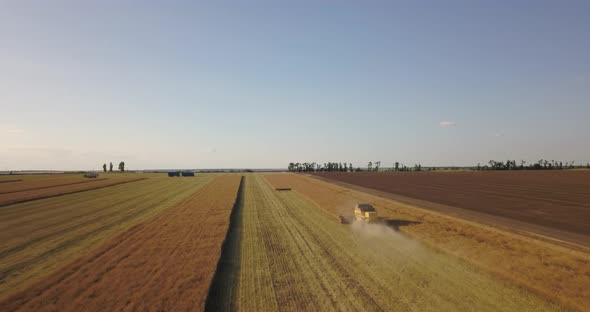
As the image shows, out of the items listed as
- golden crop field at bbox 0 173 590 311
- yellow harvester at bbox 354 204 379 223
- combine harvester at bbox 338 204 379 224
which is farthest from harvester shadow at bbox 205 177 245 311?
yellow harvester at bbox 354 204 379 223

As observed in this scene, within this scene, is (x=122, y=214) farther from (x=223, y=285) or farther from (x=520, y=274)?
(x=520, y=274)

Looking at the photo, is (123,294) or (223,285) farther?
(223,285)

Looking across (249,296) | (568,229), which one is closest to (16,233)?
(249,296)

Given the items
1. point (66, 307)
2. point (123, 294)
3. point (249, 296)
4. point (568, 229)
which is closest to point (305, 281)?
point (249, 296)

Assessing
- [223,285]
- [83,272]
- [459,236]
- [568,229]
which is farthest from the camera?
[568,229]

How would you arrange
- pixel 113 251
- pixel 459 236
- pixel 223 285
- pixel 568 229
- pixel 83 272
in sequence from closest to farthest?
pixel 223 285 → pixel 83 272 → pixel 113 251 → pixel 459 236 → pixel 568 229

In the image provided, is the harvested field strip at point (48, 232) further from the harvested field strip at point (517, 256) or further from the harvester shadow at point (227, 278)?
the harvested field strip at point (517, 256)

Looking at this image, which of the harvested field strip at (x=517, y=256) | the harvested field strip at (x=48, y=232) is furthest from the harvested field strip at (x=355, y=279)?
the harvested field strip at (x=48, y=232)
